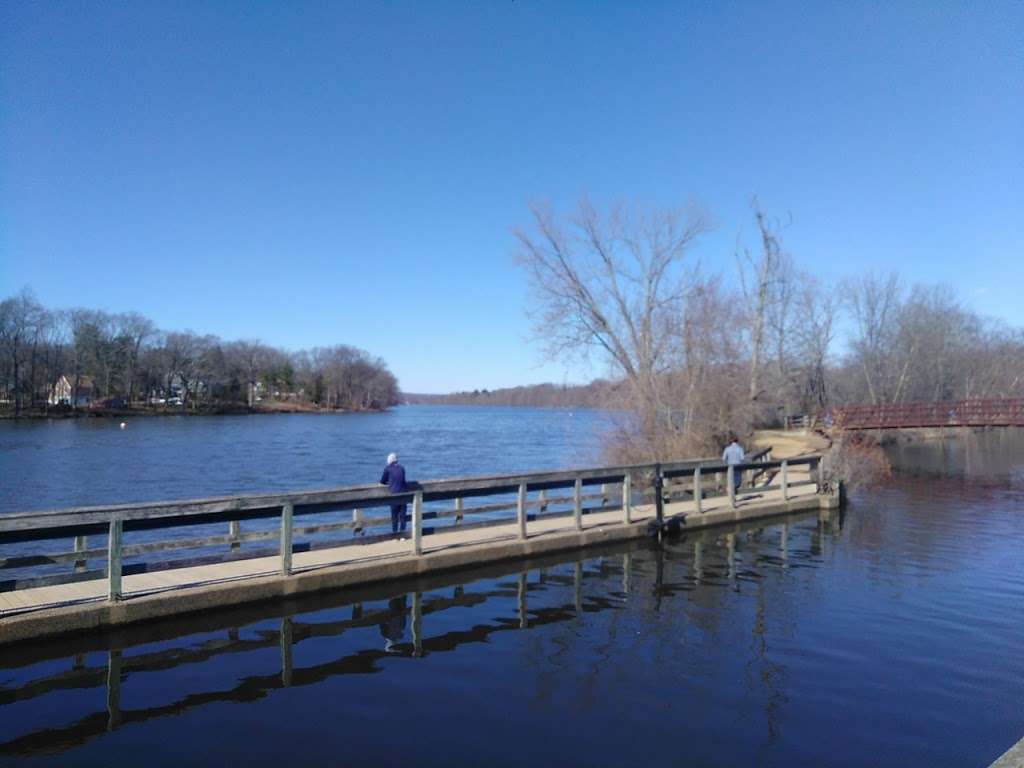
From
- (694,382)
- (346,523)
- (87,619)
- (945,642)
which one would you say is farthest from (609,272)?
(87,619)

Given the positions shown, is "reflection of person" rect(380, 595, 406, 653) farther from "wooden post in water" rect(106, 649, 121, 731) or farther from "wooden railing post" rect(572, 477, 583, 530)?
"wooden railing post" rect(572, 477, 583, 530)

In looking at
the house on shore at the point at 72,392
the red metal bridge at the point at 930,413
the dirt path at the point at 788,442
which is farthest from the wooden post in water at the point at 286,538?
the house on shore at the point at 72,392

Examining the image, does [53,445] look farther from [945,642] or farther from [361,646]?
[945,642]

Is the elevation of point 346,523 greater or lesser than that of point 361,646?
greater

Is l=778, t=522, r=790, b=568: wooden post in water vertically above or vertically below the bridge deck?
below

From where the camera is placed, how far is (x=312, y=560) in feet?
32.4

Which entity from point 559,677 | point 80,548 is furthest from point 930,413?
point 80,548

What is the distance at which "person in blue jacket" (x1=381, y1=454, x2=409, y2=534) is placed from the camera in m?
A: 11.3

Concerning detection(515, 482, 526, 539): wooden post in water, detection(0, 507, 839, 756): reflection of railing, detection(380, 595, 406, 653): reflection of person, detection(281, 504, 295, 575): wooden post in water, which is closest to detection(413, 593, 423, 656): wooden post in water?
detection(0, 507, 839, 756): reflection of railing

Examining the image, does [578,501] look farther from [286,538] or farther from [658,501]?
[286,538]

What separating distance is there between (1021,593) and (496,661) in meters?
8.09

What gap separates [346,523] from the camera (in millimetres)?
11773

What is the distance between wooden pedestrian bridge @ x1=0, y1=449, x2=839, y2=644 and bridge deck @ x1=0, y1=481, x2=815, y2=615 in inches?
0.8

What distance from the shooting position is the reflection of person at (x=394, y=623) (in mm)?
8062
